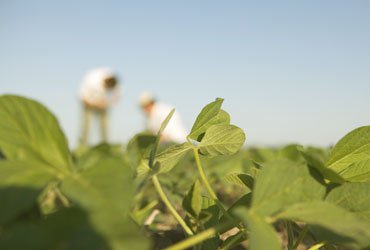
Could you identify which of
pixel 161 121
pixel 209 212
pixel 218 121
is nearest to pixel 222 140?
pixel 218 121

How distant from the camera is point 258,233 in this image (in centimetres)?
54

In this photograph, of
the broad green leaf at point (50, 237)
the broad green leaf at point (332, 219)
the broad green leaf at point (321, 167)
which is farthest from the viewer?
the broad green leaf at point (321, 167)

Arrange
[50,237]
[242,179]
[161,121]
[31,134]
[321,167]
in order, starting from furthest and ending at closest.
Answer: [161,121] → [242,179] → [321,167] → [31,134] → [50,237]

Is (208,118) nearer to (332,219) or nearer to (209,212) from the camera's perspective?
(209,212)

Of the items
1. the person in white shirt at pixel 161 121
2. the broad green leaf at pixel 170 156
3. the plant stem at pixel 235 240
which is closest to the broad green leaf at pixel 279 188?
the plant stem at pixel 235 240

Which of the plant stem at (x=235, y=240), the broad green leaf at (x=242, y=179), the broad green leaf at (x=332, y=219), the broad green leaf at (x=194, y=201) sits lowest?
the plant stem at (x=235, y=240)

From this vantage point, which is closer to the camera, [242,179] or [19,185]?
[19,185]

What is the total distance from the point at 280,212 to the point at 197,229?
20 cm

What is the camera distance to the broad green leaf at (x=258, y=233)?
1.74 ft

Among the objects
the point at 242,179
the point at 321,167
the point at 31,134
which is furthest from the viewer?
the point at 242,179

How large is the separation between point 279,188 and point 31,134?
36 cm

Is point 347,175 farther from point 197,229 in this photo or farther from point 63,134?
point 63,134

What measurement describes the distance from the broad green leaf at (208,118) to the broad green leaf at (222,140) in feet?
0.09

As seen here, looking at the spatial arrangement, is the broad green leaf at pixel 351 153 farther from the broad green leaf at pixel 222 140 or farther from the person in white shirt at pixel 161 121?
the person in white shirt at pixel 161 121
